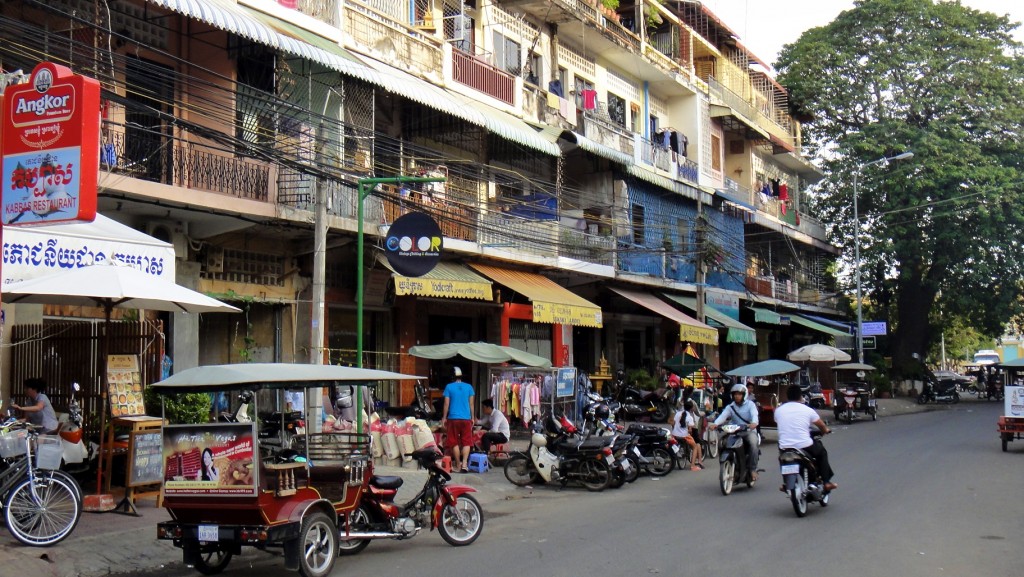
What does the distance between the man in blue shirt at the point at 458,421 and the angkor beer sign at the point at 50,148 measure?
348 inches

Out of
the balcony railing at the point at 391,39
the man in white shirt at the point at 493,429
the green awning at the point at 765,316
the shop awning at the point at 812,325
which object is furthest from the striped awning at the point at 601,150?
the shop awning at the point at 812,325

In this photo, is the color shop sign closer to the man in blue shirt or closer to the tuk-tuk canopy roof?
the man in blue shirt

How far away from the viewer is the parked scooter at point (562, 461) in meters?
15.0

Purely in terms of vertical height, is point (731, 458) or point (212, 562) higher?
point (731, 458)

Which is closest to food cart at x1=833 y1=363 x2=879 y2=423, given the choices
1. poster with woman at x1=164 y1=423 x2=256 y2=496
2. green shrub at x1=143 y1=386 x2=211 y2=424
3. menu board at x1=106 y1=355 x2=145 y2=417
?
green shrub at x1=143 y1=386 x2=211 y2=424

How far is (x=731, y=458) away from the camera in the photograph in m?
14.1

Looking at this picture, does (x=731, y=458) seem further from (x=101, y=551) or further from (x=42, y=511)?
(x=42, y=511)

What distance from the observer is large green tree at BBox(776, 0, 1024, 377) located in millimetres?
38812

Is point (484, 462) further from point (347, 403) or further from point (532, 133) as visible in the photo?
point (532, 133)

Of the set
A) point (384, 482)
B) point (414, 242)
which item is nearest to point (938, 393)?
point (414, 242)

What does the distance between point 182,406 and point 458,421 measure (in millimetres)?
5035

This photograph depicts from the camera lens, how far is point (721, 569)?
8.72m

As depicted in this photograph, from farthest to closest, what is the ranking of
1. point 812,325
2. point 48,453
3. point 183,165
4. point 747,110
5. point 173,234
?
point 812,325 < point 747,110 < point 173,234 < point 183,165 < point 48,453

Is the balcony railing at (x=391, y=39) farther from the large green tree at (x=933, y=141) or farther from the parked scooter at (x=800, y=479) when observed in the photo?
the large green tree at (x=933, y=141)
